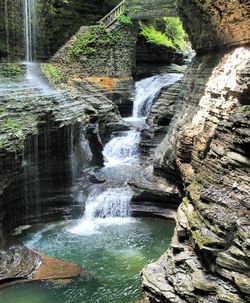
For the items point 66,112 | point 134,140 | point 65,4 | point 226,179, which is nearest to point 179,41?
point 65,4

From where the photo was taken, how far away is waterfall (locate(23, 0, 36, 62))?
91.1 ft

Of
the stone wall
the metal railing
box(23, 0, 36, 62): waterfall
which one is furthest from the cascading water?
box(23, 0, 36, 62): waterfall

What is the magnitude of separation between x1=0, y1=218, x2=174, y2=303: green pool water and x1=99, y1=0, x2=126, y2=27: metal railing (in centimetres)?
1755

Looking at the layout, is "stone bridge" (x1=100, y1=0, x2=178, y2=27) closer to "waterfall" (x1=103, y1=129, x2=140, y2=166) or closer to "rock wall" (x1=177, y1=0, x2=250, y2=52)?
"rock wall" (x1=177, y1=0, x2=250, y2=52)

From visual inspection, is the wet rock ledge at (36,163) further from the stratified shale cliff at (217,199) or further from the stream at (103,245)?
the stratified shale cliff at (217,199)

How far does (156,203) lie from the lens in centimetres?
1897

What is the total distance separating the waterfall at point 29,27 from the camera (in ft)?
91.1

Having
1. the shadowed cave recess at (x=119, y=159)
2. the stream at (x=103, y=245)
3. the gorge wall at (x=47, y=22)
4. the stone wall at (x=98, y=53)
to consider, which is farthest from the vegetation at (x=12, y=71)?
the stream at (x=103, y=245)

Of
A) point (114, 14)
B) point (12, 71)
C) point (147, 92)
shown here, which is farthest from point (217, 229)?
point (114, 14)

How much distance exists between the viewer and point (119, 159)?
965 inches

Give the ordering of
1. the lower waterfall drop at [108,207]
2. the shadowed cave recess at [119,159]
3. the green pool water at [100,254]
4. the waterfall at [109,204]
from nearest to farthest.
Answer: the shadowed cave recess at [119,159] → the green pool water at [100,254] → the lower waterfall drop at [108,207] → the waterfall at [109,204]

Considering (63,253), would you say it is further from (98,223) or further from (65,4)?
(65,4)

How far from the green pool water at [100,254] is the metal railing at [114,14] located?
17.6m

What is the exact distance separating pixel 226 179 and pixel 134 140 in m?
14.6
